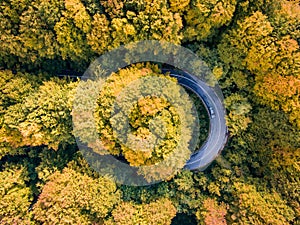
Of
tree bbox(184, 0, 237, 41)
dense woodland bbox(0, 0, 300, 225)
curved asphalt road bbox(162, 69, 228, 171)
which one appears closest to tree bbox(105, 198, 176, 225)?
dense woodland bbox(0, 0, 300, 225)

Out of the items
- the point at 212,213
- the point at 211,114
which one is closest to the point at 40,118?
the point at 211,114

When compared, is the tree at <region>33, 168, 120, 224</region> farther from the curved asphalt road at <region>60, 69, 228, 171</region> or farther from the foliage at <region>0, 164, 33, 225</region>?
the curved asphalt road at <region>60, 69, 228, 171</region>

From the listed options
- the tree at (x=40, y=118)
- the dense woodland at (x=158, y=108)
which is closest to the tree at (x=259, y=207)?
the dense woodland at (x=158, y=108)

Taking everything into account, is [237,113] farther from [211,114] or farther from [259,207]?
[259,207]

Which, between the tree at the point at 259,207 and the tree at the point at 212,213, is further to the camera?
the tree at the point at 212,213

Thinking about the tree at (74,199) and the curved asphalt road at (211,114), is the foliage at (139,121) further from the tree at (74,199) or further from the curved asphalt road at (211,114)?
the tree at (74,199)
